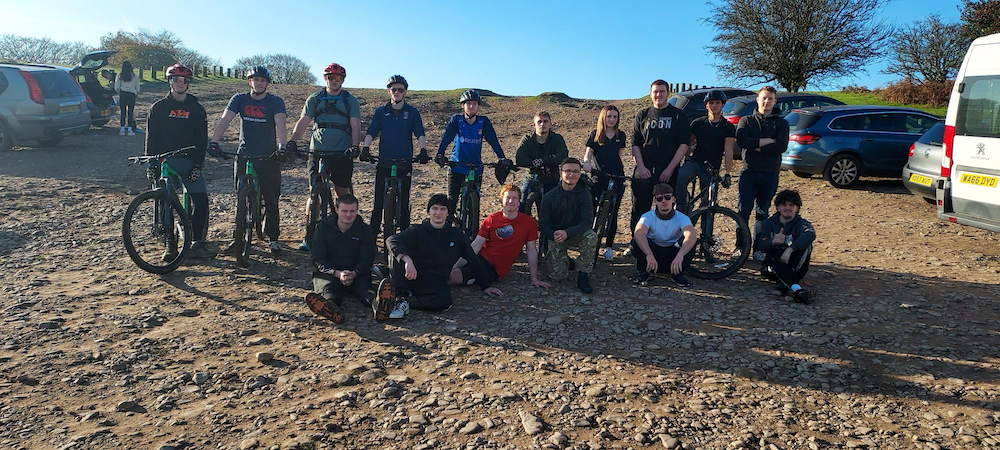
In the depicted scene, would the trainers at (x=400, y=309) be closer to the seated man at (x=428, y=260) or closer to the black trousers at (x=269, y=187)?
the seated man at (x=428, y=260)

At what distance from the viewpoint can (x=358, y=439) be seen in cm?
360

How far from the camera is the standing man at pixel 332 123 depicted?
6871 mm

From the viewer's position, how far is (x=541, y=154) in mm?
7152

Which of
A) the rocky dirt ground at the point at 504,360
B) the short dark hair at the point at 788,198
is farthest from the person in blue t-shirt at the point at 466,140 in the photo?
the short dark hair at the point at 788,198

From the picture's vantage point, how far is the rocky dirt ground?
371cm

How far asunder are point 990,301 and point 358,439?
587cm

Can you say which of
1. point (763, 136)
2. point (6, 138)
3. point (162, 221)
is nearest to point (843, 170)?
point (763, 136)

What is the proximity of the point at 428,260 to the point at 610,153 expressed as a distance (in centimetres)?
252

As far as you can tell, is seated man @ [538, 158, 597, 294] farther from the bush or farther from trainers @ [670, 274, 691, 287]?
the bush

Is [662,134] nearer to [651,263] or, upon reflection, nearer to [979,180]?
[651,263]

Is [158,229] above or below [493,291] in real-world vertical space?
above

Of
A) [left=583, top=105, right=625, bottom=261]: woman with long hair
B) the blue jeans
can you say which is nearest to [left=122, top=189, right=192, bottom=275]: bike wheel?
[left=583, top=105, right=625, bottom=261]: woman with long hair

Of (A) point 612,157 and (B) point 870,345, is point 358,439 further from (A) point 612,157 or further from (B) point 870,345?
(A) point 612,157

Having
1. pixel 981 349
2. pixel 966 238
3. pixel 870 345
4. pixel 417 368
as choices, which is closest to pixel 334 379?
pixel 417 368
